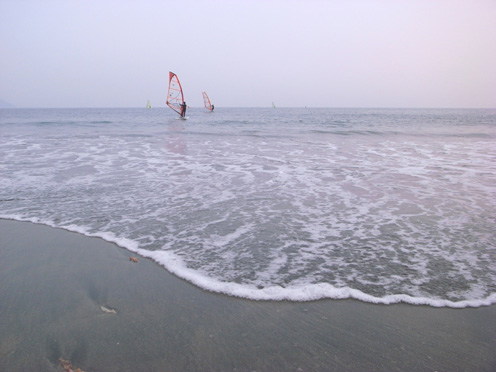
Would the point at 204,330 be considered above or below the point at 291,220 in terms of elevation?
below

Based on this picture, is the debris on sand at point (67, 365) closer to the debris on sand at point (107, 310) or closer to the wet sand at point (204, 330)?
the wet sand at point (204, 330)

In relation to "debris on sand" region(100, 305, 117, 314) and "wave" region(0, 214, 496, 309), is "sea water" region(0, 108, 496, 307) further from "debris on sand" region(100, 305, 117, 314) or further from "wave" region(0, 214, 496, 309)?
"debris on sand" region(100, 305, 117, 314)

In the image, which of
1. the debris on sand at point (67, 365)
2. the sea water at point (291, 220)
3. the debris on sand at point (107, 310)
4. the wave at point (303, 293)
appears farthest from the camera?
the sea water at point (291, 220)

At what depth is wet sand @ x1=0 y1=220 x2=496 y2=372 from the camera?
214 centimetres

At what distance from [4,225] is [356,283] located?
4742 mm

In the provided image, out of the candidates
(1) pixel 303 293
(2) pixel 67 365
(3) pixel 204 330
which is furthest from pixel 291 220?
(2) pixel 67 365

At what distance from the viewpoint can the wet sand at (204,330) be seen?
214 cm

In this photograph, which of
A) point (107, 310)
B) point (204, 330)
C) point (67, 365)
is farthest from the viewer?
point (107, 310)

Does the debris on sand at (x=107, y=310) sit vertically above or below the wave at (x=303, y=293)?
below

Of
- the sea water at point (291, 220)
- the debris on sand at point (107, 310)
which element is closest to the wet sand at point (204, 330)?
the debris on sand at point (107, 310)

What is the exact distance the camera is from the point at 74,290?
3006 millimetres

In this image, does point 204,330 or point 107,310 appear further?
point 107,310

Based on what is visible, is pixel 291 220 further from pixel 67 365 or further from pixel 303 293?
pixel 67 365

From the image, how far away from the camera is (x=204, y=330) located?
96.5 inches
